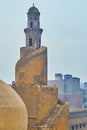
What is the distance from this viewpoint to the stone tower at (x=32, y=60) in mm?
23844

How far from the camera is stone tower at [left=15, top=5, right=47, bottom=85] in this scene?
23.8m

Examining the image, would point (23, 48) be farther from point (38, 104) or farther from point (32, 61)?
point (38, 104)

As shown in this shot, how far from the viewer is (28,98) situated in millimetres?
15156

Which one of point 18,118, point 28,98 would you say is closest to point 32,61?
point 28,98

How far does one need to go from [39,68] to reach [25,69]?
3.15 ft

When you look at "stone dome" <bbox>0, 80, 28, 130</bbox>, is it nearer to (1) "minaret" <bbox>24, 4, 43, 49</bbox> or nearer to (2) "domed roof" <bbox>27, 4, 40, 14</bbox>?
(1) "minaret" <bbox>24, 4, 43, 49</bbox>

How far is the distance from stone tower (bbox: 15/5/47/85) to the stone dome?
46.5ft

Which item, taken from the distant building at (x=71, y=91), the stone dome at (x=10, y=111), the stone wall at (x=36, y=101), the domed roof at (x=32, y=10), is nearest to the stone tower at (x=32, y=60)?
the domed roof at (x=32, y=10)

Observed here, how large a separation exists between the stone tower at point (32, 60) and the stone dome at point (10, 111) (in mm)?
14166

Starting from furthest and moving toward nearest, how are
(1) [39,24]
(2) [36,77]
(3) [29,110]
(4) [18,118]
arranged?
(1) [39,24], (2) [36,77], (3) [29,110], (4) [18,118]

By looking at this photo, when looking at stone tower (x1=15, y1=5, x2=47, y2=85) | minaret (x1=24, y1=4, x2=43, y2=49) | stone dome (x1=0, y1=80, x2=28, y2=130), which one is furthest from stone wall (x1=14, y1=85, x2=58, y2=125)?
minaret (x1=24, y1=4, x2=43, y2=49)

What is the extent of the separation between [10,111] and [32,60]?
15614mm

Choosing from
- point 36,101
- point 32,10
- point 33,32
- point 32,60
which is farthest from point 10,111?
point 32,10

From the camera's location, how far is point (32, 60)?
24.1 m
